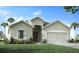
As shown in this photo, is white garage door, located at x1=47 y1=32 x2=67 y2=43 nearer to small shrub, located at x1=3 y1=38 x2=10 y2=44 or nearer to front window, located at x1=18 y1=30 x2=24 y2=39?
front window, located at x1=18 y1=30 x2=24 y2=39

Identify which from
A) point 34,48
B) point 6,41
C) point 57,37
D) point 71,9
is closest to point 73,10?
point 71,9

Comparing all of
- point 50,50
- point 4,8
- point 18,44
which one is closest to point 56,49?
point 50,50

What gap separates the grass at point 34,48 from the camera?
3.55 m

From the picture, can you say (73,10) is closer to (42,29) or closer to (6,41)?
(42,29)

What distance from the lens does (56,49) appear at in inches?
141

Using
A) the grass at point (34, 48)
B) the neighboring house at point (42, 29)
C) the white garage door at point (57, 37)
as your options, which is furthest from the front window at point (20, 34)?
the white garage door at point (57, 37)

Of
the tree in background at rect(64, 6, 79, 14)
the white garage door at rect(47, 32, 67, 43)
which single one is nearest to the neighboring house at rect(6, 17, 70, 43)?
the white garage door at rect(47, 32, 67, 43)

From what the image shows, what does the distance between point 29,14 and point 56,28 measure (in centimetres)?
40

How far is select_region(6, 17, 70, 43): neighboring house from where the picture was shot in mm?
3605

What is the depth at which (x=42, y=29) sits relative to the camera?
365 cm

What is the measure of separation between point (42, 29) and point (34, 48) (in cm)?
28

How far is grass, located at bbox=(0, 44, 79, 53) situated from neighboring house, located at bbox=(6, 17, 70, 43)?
0.09 meters
